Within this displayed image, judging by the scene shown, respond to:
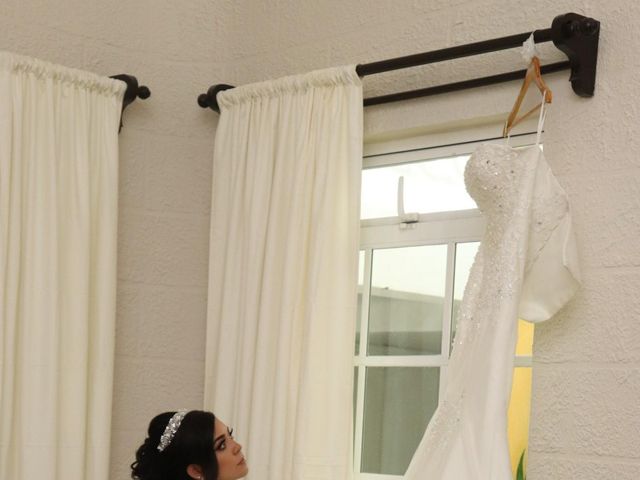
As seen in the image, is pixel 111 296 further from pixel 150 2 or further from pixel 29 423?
pixel 150 2

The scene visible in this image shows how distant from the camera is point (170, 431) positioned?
277 centimetres

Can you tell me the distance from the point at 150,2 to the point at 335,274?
1071 mm

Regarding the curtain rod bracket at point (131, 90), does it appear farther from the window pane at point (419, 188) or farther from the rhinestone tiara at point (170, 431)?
the rhinestone tiara at point (170, 431)

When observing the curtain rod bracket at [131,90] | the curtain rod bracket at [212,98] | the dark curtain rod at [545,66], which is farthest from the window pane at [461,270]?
the curtain rod bracket at [131,90]

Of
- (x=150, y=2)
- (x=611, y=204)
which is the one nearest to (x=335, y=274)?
(x=611, y=204)

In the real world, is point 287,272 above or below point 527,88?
below

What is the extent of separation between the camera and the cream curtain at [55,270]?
2.99 m

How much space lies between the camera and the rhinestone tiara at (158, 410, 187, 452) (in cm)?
276

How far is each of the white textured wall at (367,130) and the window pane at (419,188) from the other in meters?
0.13

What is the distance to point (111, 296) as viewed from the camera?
10.4 ft

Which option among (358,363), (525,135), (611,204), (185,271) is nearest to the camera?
(611,204)

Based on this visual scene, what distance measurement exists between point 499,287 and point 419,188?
0.60 m

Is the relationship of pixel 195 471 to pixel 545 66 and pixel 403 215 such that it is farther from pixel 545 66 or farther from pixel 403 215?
pixel 545 66

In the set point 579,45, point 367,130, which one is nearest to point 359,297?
point 367,130
